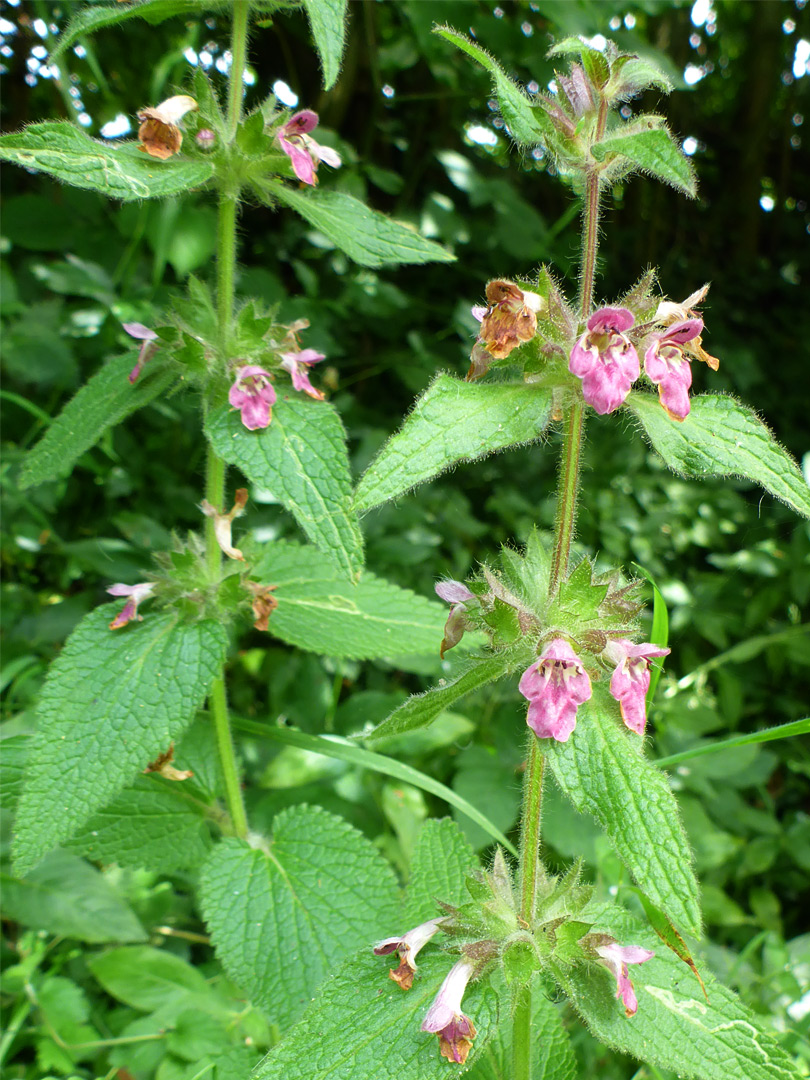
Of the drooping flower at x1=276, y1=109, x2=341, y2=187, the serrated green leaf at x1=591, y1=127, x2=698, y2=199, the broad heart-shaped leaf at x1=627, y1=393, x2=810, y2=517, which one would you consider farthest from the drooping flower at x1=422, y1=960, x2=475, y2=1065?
the drooping flower at x1=276, y1=109, x2=341, y2=187

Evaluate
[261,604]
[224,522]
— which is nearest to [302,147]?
[224,522]

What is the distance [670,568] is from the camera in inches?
128

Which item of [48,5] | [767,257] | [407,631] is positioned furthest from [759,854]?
[767,257]

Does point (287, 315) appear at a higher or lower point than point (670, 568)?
higher

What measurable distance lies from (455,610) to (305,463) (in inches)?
12.2

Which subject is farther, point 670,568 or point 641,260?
point 641,260

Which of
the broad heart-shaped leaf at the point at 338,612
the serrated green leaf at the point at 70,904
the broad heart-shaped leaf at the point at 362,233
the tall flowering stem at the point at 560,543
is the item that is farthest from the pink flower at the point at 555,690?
the serrated green leaf at the point at 70,904

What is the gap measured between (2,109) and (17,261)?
536mm

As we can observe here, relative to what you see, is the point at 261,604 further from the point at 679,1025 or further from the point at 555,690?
the point at 679,1025

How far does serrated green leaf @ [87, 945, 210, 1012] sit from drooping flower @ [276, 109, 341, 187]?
1.42 meters

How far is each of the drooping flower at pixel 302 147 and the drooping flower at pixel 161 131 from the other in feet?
0.50

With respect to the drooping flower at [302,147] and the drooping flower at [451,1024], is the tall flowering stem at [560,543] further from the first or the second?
the drooping flower at [302,147]

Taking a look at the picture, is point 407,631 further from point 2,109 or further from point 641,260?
point 641,260

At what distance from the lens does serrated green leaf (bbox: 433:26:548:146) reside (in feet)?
2.73
